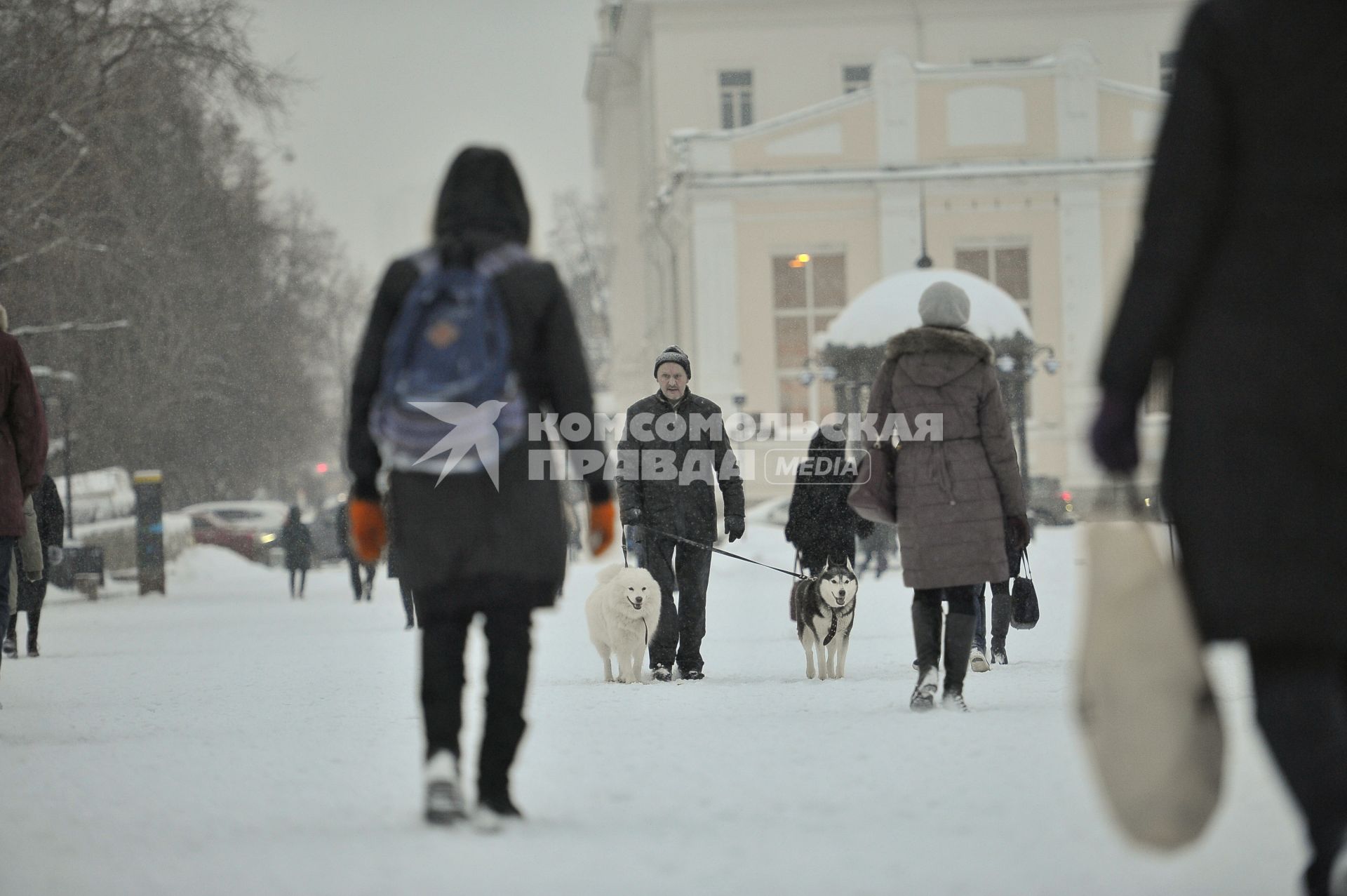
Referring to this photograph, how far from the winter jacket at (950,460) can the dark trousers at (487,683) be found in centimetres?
323

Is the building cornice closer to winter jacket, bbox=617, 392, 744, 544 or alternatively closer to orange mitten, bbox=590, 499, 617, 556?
winter jacket, bbox=617, 392, 744, 544

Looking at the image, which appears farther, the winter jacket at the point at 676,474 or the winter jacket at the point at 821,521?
the winter jacket at the point at 821,521

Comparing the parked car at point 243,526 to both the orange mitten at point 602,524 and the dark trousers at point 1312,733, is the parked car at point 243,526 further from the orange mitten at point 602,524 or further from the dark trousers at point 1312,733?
the dark trousers at point 1312,733

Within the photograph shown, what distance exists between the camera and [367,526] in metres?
5.54

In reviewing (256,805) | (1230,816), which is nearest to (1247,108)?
(1230,816)

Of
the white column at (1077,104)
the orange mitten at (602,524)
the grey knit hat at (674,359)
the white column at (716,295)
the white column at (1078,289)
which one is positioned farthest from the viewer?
the white column at (1077,104)

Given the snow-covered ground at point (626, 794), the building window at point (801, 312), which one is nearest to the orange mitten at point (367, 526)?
the snow-covered ground at point (626, 794)

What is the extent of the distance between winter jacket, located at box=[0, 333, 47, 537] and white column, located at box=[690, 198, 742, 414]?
3164 cm

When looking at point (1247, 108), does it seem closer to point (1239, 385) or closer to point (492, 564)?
point (1239, 385)

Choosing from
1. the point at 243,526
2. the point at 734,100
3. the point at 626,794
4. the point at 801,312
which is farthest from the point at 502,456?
the point at 734,100

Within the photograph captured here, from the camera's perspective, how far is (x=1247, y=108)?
3.95 metres

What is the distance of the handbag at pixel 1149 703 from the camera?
3992 mm

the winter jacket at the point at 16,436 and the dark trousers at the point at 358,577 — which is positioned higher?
the winter jacket at the point at 16,436

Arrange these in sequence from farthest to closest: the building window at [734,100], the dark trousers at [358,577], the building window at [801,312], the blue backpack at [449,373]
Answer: the building window at [734,100] < the building window at [801,312] < the dark trousers at [358,577] < the blue backpack at [449,373]
